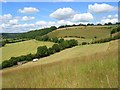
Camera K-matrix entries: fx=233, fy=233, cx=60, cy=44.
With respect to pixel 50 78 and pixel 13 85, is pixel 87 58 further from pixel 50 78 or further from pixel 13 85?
pixel 13 85

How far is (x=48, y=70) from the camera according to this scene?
4.99 m

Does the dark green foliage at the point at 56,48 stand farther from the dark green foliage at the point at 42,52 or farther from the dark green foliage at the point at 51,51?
the dark green foliage at the point at 42,52

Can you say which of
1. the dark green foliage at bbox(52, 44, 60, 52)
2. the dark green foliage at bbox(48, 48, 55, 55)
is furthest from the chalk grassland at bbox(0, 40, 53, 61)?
the dark green foliage at bbox(52, 44, 60, 52)

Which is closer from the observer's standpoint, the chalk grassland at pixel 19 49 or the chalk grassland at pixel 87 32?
the chalk grassland at pixel 19 49

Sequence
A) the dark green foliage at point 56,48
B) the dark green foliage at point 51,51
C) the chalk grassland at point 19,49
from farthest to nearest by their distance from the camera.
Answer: the chalk grassland at point 19,49
the dark green foliage at point 56,48
the dark green foliage at point 51,51

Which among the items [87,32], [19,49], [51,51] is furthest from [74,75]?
[87,32]

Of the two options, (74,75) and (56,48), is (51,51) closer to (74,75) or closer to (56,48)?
(56,48)

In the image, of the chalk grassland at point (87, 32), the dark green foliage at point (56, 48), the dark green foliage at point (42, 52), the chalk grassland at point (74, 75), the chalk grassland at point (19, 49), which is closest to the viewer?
the chalk grassland at point (74, 75)

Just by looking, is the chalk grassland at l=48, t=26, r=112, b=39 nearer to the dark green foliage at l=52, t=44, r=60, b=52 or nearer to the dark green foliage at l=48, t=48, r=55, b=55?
the dark green foliage at l=52, t=44, r=60, b=52

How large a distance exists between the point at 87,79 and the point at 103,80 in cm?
29

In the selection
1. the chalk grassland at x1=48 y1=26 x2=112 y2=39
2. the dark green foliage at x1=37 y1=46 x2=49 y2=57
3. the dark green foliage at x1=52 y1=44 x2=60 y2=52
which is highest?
the chalk grassland at x1=48 y1=26 x2=112 y2=39

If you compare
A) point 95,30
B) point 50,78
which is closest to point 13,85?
point 50,78

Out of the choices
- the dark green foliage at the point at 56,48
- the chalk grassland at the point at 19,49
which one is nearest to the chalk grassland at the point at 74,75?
the dark green foliage at the point at 56,48

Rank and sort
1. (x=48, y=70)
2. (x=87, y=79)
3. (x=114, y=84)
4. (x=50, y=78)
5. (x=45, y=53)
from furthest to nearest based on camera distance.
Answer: (x=45, y=53)
(x=48, y=70)
(x=50, y=78)
(x=87, y=79)
(x=114, y=84)
